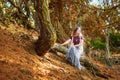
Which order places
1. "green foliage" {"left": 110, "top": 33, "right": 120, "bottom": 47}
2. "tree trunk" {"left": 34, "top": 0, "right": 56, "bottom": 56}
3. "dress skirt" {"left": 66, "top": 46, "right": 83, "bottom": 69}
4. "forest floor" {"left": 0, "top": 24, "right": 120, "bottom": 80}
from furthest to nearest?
"green foliage" {"left": 110, "top": 33, "right": 120, "bottom": 47}
"dress skirt" {"left": 66, "top": 46, "right": 83, "bottom": 69}
"tree trunk" {"left": 34, "top": 0, "right": 56, "bottom": 56}
"forest floor" {"left": 0, "top": 24, "right": 120, "bottom": 80}

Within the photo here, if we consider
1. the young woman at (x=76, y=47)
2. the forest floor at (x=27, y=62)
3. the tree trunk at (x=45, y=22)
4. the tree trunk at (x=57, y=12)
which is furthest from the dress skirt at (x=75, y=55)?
the tree trunk at (x=57, y=12)

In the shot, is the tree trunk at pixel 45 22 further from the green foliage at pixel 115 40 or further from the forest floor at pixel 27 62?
the green foliage at pixel 115 40

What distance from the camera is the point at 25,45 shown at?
1137cm

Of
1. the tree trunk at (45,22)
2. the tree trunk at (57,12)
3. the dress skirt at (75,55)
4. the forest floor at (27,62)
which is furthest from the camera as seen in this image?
the tree trunk at (57,12)

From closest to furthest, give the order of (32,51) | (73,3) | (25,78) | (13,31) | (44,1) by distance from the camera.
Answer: (25,78) → (44,1) → (32,51) → (13,31) → (73,3)

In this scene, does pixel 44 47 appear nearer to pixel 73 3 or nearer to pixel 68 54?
pixel 68 54

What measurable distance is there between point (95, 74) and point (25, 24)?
13.3 ft

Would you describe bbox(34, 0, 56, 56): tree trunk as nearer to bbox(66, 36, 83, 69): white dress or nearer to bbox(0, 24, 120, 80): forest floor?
bbox(0, 24, 120, 80): forest floor

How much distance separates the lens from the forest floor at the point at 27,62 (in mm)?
8863

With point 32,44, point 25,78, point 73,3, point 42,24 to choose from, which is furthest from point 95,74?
point 73,3

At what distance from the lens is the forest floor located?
8863 millimetres

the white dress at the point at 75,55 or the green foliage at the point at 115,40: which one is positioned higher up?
the white dress at the point at 75,55

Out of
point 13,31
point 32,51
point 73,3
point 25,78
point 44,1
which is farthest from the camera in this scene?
point 73,3

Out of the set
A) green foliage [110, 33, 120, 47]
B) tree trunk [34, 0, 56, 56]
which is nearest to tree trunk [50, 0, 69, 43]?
tree trunk [34, 0, 56, 56]
